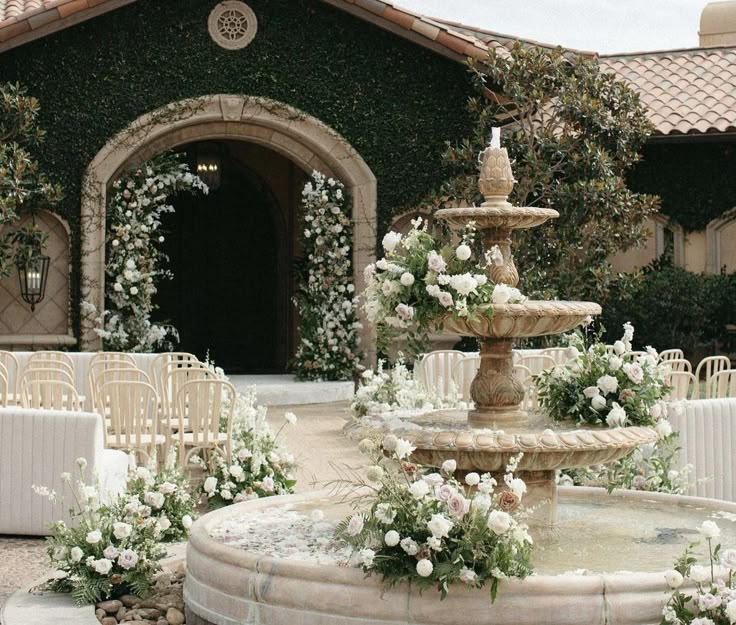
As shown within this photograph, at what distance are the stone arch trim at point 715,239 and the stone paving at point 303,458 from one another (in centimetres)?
662

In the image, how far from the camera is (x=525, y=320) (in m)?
5.99

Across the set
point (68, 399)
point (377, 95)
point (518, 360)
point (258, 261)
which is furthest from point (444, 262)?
point (258, 261)

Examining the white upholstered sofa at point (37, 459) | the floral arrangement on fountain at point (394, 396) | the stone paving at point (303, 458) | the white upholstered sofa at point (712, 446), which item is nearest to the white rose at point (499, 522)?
the stone paving at point (303, 458)

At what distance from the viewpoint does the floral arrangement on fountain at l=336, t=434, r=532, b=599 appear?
4.70 metres

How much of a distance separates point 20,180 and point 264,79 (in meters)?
3.47

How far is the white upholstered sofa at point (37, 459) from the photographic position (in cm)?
Result: 752

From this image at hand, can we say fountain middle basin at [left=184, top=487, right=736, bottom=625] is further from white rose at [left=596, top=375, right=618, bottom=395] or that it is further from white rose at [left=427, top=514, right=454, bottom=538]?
white rose at [left=596, top=375, right=618, bottom=395]

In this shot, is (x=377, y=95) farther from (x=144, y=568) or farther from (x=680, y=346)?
(x=144, y=568)

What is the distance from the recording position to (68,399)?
9656mm

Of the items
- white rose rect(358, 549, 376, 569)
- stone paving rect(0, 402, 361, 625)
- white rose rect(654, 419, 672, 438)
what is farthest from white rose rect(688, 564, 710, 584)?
stone paving rect(0, 402, 361, 625)

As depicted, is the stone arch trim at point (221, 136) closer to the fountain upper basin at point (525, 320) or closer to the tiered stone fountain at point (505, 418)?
the tiered stone fountain at point (505, 418)

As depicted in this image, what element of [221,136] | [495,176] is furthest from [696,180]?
[495,176]

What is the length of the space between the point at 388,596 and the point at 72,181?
11.8 meters

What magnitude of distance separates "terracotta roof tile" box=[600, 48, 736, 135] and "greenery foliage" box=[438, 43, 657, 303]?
189 cm
